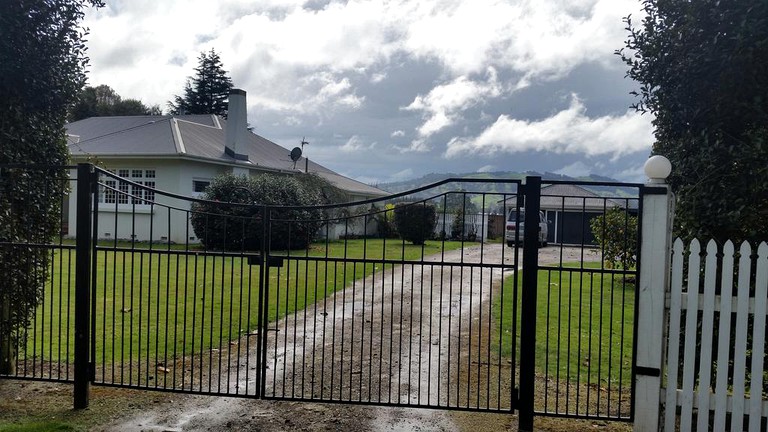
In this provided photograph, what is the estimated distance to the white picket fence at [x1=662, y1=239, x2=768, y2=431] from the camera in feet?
13.6

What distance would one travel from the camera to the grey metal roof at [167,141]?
22188 millimetres

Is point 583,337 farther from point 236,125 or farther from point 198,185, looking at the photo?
point 236,125

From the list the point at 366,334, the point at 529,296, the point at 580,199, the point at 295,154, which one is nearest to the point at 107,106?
the point at 295,154

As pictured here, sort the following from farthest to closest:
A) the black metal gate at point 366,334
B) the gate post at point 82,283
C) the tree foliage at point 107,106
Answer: the tree foliage at point 107,106 → the gate post at point 82,283 → the black metal gate at point 366,334

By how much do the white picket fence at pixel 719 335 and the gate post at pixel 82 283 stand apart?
16.2 feet

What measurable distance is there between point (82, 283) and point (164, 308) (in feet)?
15.7

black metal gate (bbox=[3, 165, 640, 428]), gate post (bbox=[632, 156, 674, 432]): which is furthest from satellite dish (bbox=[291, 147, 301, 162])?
gate post (bbox=[632, 156, 674, 432])

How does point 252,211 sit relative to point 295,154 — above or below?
below

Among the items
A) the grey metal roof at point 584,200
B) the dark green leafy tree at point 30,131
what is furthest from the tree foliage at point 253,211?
the dark green leafy tree at point 30,131

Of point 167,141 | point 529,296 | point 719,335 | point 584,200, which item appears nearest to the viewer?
point 719,335

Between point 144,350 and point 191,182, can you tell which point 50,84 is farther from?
point 191,182

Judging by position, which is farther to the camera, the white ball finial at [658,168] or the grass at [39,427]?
the grass at [39,427]

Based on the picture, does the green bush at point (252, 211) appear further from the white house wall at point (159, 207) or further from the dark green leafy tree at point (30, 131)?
the dark green leafy tree at point (30, 131)

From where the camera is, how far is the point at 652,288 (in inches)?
174
